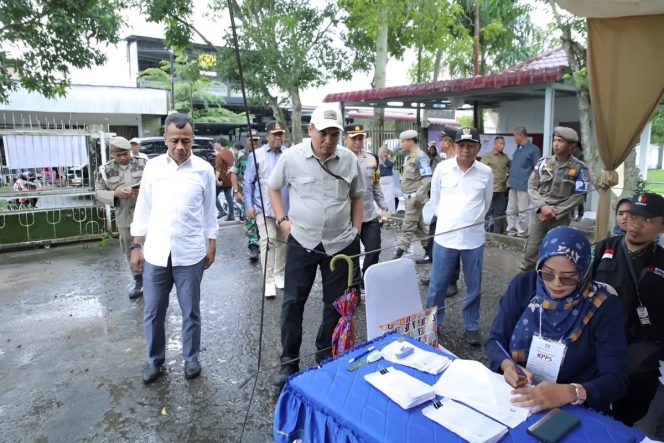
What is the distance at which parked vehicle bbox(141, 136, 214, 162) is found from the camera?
14.6m

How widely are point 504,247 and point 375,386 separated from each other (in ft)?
20.3

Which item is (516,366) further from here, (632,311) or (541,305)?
(632,311)

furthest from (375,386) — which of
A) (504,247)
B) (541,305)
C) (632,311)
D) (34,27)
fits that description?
(34,27)

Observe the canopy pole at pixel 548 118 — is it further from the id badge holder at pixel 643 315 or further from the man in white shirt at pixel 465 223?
the id badge holder at pixel 643 315

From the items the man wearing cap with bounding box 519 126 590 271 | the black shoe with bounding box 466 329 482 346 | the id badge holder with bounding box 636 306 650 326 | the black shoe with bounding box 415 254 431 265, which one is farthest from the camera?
the black shoe with bounding box 415 254 431 265

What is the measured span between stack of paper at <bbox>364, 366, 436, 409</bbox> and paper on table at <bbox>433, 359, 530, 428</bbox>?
0.23ft

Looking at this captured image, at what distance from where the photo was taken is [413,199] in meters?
5.96

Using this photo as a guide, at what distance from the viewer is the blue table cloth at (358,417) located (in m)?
1.58

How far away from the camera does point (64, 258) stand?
A: 22.9ft

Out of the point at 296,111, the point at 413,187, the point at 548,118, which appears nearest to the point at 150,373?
the point at 413,187

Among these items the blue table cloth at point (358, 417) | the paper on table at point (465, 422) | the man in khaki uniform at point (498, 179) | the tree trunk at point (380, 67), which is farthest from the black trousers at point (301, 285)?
the tree trunk at point (380, 67)

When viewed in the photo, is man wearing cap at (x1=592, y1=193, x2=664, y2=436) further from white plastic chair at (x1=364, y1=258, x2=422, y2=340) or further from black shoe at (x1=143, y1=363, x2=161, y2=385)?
black shoe at (x1=143, y1=363, x2=161, y2=385)

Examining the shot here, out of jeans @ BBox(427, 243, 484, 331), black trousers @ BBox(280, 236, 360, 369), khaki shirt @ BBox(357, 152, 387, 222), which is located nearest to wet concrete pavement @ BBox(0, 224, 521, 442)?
jeans @ BBox(427, 243, 484, 331)

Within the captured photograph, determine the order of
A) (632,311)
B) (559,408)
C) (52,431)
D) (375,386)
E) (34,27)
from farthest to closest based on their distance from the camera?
(34,27)
(52,431)
(632,311)
(375,386)
(559,408)
